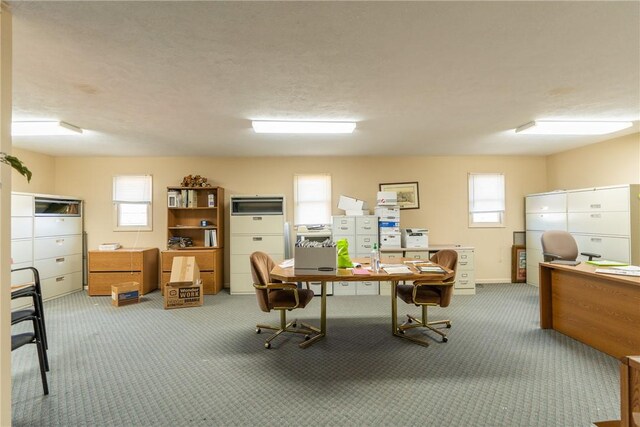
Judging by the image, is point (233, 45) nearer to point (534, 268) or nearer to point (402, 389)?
point (402, 389)

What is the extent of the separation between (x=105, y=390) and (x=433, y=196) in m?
5.66

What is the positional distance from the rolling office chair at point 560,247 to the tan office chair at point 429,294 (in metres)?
1.96

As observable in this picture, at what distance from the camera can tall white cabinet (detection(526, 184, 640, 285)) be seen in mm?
3912

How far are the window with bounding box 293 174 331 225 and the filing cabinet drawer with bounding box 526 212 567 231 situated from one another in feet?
13.1

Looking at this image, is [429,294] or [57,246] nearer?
[429,294]

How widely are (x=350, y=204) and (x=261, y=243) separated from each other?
6.06 ft

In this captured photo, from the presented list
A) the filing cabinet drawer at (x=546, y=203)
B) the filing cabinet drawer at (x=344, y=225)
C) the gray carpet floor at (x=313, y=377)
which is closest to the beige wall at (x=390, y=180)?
the filing cabinet drawer at (x=546, y=203)

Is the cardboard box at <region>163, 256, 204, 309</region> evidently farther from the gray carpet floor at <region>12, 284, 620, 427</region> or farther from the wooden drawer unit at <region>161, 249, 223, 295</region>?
the gray carpet floor at <region>12, 284, 620, 427</region>

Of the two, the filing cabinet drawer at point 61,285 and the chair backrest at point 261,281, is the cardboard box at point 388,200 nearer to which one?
the chair backrest at point 261,281

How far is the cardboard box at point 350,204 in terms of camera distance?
→ 5414 mm

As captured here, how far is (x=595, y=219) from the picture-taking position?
14.3 feet

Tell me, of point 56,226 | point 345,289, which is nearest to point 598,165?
point 345,289

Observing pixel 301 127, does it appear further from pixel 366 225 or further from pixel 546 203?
pixel 546 203

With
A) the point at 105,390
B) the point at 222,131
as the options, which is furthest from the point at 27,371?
the point at 222,131
